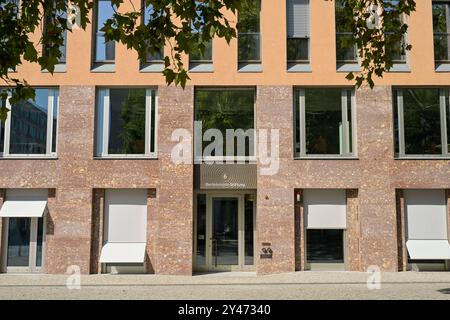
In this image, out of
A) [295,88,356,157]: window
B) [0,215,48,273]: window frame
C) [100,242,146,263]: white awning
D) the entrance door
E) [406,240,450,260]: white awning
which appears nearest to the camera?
[100,242,146,263]: white awning

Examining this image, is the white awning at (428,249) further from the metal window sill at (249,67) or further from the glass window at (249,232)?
the metal window sill at (249,67)

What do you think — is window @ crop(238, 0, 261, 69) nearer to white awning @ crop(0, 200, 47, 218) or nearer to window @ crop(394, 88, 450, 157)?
window @ crop(394, 88, 450, 157)

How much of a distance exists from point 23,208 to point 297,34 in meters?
10.4

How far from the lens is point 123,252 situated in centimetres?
1619

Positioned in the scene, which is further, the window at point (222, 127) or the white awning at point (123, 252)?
the window at point (222, 127)

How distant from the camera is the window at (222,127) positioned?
55.0 feet

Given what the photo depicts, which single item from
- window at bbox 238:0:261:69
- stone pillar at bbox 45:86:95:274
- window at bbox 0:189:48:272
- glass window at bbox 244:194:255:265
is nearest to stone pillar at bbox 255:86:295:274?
glass window at bbox 244:194:255:265

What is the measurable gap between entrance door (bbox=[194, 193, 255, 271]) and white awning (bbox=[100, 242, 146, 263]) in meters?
1.82

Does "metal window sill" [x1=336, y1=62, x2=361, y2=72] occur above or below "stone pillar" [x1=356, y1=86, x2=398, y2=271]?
above

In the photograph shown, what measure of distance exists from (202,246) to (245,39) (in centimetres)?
689

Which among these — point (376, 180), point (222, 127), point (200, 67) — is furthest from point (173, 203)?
point (376, 180)

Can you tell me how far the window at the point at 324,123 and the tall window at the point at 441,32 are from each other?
331 cm

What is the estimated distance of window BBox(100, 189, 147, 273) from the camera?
53.5 feet

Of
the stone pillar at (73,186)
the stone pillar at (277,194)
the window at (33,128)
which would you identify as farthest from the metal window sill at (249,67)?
the window at (33,128)
